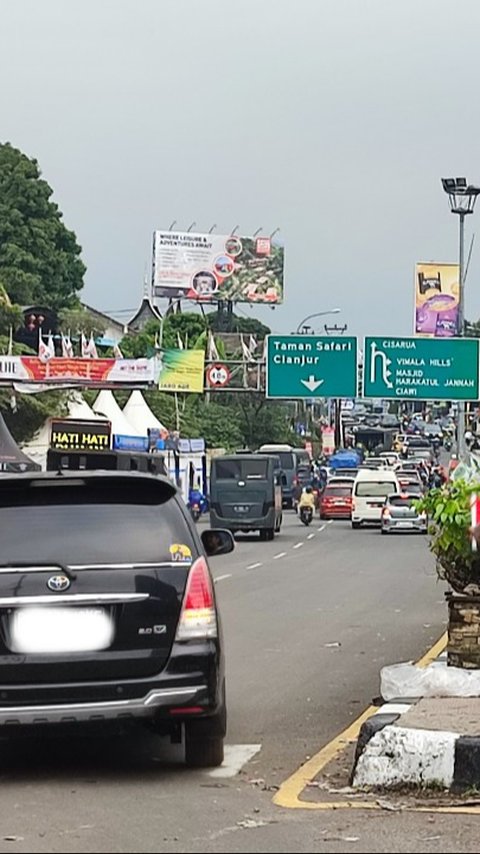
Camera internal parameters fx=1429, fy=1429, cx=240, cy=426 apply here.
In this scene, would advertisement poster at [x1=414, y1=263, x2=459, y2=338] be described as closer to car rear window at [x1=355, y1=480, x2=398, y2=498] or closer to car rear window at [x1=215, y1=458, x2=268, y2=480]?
car rear window at [x1=355, y1=480, x2=398, y2=498]

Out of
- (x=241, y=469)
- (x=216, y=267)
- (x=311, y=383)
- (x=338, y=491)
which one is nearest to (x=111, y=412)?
(x=338, y=491)

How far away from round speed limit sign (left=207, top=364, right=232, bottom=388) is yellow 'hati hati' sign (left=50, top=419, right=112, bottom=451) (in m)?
8.02

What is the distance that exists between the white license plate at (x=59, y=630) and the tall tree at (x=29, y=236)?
235ft

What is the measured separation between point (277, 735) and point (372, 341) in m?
32.4

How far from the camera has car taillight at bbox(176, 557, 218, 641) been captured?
26.1 ft

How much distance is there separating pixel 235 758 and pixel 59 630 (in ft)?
5.67

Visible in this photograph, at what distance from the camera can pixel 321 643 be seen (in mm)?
15500

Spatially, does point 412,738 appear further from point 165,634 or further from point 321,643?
point 321,643

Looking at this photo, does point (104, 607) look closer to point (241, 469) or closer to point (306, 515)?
point (241, 469)

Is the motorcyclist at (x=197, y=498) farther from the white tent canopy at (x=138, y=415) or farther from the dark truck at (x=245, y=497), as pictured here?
the dark truck at (x=245, y=497)

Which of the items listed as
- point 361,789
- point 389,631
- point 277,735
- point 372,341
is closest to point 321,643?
point 389,631

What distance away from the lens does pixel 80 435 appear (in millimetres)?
43531


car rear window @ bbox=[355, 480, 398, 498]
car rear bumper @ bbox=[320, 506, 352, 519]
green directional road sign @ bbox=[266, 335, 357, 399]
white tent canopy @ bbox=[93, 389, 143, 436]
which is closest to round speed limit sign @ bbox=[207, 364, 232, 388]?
white tent canopy @ bbox=[93, 389, 143, 436]

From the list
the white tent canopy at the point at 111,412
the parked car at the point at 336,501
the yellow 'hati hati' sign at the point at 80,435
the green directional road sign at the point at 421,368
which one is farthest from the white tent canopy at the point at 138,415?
the green directional road sign at the point at 421,368
